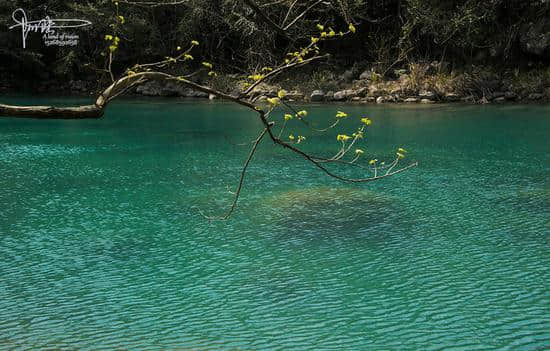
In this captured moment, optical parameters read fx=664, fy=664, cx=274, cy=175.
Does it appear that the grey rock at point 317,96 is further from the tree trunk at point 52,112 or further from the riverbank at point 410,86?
the tree trunk at point 52,112

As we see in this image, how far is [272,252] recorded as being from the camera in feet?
25.0

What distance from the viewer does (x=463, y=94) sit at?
22.3 m

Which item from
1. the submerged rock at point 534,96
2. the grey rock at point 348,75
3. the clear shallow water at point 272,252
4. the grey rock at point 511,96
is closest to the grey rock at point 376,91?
the grey rock at point 348,75

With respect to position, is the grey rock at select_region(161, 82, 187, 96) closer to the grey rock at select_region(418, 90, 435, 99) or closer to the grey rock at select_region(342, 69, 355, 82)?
the grey rock at select_region(342, 69, 355, 82)

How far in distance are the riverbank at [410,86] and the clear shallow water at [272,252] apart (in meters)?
8.07

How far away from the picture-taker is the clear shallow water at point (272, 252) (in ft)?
18.4

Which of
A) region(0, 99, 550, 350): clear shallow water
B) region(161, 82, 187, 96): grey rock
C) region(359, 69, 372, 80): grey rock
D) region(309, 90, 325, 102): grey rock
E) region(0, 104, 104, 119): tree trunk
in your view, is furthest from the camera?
region(161, 82, 187, 96): grey rock

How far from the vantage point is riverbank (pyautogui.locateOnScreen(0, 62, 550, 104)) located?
21.8m

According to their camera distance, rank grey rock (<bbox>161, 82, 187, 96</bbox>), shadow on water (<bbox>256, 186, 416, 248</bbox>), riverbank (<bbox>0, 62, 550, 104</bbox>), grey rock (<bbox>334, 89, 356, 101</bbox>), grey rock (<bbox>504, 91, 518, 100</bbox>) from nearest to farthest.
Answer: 1. shadow on water (<bbox>256, 186, 416, 248</bbox>)
2. grey rock (<bbox>504, 91, 518, 100</bbox>)
3. riverbank (<bbox>0, 62, 550, 104</bbox>)
4. grey rock (<bbox>334, 89, 356, 101</bbox>)
5. grey rock (<bbox>161, 82, 187, 96</bbox>)

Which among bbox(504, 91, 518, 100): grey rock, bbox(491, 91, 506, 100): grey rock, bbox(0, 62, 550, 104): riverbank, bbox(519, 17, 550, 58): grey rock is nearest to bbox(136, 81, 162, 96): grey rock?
bbox(0, 62, 550, 104): riverbank

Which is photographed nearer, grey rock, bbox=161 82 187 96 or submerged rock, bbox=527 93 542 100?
submerged rock, bbox=527 93 542 100

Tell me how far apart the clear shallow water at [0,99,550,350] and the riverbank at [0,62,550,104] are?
8.07m

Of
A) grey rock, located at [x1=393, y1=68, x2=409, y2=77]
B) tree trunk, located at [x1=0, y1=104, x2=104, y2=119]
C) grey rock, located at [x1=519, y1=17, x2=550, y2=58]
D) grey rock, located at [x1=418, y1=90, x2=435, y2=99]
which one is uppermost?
grey rock, located at [x1=519, y1=17, x2=550, y2=58]

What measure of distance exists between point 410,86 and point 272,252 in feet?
54.0
